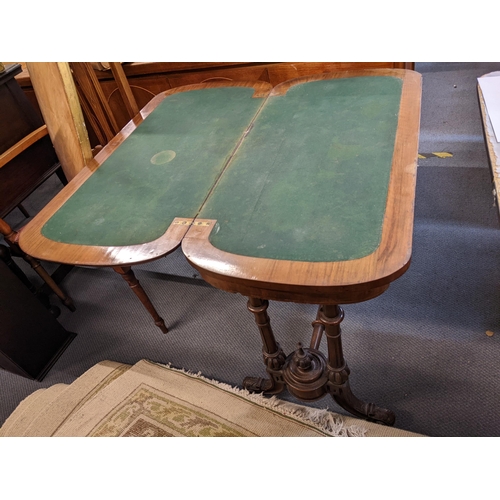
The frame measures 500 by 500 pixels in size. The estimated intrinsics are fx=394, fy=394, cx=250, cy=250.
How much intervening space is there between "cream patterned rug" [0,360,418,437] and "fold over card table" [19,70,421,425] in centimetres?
10

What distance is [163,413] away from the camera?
139 centimetres

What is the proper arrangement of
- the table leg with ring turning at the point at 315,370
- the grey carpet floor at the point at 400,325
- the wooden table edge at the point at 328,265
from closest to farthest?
1. the wooden table edge at the point at 328,265
2. the table leg with ring turning at the point at 315,370
3. the grey carpet floor at the point at 400,325

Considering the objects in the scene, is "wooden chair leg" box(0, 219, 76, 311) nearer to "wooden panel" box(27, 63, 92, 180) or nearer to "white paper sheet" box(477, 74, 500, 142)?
"wooden panel" box(27, 63, 92, 180)

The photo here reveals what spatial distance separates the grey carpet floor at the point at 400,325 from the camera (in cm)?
153

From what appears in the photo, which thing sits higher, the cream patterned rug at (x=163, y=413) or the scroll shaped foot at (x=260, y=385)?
the cream patterned rug at (x=163, y=413)

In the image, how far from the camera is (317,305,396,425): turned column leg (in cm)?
109

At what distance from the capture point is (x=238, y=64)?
2.54 m

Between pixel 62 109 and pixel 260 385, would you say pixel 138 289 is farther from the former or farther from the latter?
pixel 62 109

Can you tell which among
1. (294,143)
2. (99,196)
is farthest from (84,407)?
(294,143)

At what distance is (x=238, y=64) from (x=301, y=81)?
949mm

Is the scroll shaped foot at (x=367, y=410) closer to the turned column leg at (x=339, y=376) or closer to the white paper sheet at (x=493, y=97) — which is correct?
the turned column leg at (x=339, y=376)

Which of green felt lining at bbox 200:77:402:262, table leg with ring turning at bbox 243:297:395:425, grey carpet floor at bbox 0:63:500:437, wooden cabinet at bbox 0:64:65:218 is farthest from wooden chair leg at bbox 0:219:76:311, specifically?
table leg with ring turning at bbox 243:297:395:425

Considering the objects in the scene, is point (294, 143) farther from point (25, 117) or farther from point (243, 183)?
point (25, 117)

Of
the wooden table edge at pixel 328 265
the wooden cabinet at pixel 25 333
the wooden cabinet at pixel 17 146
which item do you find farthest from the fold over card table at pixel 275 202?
the wooden cabinet at pixel 17 146
